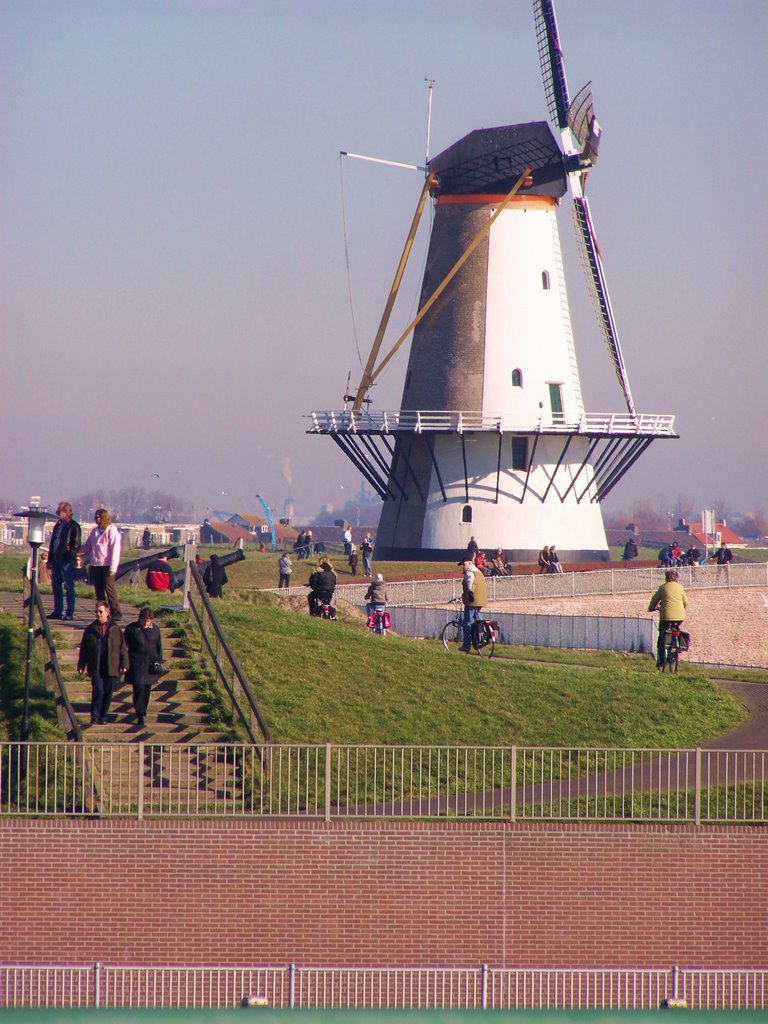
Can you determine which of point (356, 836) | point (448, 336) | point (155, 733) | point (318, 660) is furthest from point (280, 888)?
point (448, 336)

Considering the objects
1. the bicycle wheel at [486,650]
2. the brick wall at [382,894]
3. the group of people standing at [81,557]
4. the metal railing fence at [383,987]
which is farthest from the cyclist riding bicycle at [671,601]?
the metal railing fence at [383,987]

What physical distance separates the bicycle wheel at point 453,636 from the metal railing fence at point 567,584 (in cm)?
488

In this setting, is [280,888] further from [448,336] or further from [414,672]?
[448,336]

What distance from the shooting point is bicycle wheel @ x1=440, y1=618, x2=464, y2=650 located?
106ft

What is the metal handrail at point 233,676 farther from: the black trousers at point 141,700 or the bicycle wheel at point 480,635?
the bicycle wheel at point 480,635

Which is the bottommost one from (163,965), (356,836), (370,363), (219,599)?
(163,965)

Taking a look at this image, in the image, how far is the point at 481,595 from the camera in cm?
3030

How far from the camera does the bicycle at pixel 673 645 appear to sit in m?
30.6

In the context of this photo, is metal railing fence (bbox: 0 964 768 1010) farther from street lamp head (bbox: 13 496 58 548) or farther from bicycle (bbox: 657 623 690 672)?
bicycle (bbox: 657 623 690 672)

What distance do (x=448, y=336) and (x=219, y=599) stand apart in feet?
72.2

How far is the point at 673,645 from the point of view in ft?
101

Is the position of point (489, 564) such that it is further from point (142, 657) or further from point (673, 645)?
point (142, 657)

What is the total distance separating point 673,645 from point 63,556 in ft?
40.7

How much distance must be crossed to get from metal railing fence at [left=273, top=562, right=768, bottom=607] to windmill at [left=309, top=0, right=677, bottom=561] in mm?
6847
